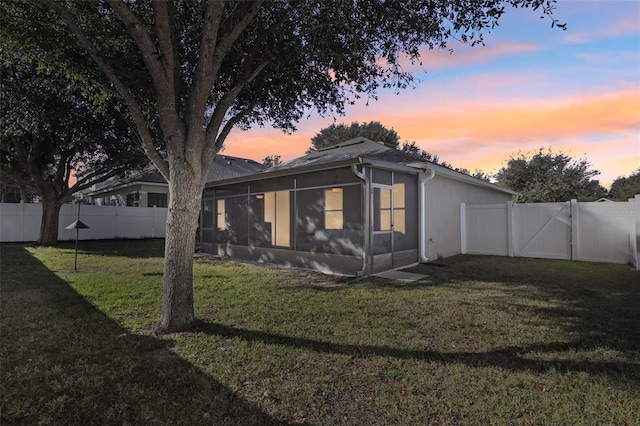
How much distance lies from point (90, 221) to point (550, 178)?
87.8 ft

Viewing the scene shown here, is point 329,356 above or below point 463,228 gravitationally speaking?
below

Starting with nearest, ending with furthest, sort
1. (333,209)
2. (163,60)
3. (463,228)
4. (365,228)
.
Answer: (163,60) < (365,228) < (333,209) < (463,228)

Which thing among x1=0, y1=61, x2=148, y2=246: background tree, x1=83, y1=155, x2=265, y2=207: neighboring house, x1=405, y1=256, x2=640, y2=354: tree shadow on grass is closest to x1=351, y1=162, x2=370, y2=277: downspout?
x1=405, y1=256, x2=640, y2=354: tree shadow on grass

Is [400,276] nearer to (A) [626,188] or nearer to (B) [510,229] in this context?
(B) [510,229]

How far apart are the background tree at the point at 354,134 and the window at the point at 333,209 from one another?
833 inches

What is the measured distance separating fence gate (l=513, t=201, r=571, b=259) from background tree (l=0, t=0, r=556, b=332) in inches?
266

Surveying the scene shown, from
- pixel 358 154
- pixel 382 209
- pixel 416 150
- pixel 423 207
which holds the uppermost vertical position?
pixel 416 150

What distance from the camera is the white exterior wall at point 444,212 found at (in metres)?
9.66

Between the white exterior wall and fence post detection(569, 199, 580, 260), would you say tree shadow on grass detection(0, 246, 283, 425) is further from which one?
fence post detection(569, 199, 580, 260)

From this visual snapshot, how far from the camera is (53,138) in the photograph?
1259 centimetres

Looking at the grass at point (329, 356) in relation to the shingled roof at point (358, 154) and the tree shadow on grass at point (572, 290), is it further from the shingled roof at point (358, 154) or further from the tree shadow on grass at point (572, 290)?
the shingled roof at point (358, 154)

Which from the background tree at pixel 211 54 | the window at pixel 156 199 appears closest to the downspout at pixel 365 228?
the background tree at pixel 211 54

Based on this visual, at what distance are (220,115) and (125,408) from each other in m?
3.45

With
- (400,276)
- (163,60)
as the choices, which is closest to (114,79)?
(163,60)
